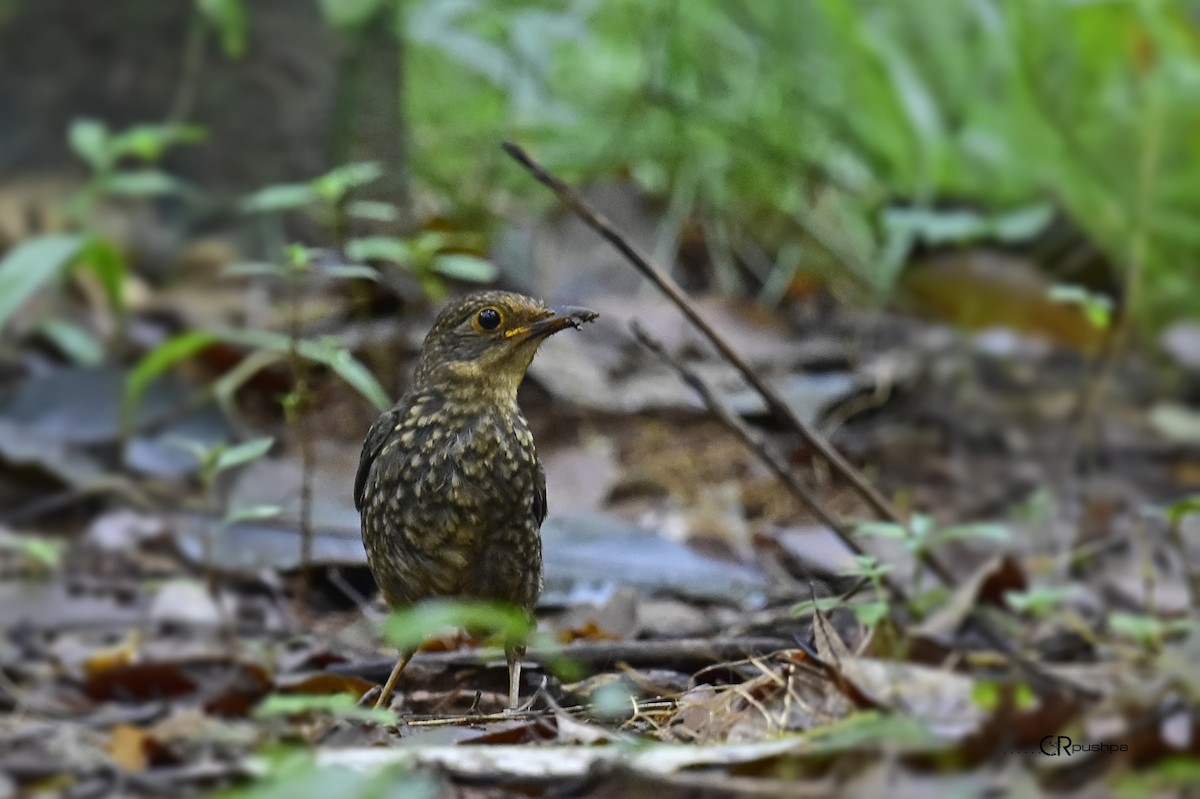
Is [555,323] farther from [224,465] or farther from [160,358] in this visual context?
[160,358]

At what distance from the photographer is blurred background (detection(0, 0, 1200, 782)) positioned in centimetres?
530

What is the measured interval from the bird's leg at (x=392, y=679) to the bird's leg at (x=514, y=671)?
0.67 feet

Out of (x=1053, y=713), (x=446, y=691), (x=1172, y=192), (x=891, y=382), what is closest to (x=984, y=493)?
(x=891, y=382)

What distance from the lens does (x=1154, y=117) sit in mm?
7453

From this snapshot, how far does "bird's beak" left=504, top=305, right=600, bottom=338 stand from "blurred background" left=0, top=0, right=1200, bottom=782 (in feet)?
3.45

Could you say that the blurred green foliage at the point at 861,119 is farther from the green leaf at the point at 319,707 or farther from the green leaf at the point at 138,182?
the green leaf at the point at 319,707

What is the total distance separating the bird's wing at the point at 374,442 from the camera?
11.1ft

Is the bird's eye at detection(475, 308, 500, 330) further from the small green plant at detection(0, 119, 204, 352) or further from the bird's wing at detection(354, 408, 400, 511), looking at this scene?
the small green plant at detection(0, 119, 204, 352)

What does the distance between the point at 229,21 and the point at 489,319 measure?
13.2 feet

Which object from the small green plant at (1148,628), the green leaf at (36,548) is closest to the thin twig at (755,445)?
the small green plant at (1148,628)

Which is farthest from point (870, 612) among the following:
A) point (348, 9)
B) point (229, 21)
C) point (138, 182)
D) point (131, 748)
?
point (229, 21)

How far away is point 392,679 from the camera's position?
320cm

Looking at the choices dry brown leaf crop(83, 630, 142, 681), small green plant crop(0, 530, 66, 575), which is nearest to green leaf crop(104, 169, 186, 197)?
small green plant crop(0, 530, 66, 575)

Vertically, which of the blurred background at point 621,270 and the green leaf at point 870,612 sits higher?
the blurred background at point 621,270
